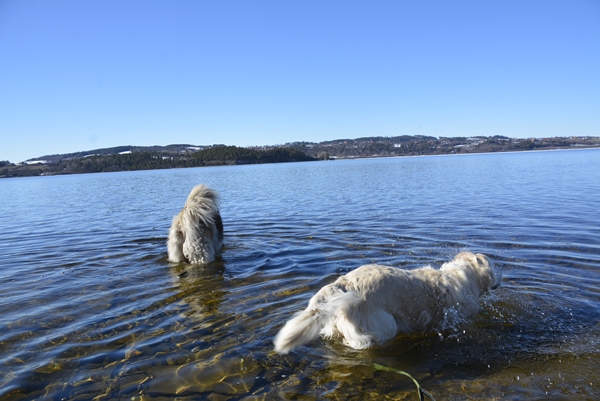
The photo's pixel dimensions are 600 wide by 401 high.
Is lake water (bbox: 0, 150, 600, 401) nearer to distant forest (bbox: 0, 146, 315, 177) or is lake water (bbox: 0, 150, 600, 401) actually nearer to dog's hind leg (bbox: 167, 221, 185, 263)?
dog's hind leg (bbox: 167, 221, 185, 263)

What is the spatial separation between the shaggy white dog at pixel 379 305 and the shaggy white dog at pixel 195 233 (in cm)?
503

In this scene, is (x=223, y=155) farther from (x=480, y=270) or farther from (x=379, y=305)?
(x=379, y=305)

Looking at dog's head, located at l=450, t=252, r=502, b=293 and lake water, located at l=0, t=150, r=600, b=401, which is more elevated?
dog's head, located at l=450, t=252, r=502, b=293

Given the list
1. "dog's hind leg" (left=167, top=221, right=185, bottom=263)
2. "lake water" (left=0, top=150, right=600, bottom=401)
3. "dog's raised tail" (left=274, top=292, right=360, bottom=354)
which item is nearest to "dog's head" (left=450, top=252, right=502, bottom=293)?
"lake water" (left=0, top=150, right=600, bottom=401)

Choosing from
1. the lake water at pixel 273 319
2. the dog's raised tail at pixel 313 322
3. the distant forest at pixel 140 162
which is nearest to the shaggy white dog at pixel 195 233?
the lake water at pixel 273 319

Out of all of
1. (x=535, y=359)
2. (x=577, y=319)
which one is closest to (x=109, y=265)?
(x=535, y=359)

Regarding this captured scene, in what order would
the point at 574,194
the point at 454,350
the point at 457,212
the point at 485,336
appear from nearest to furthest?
the point at 454,350 → the point at 485,336 → the point at 457,212 → the point at 574,194

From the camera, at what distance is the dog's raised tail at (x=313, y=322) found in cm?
427

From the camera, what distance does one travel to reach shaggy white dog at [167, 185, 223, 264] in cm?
912

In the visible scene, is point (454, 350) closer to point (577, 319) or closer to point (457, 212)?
point (577, 319)

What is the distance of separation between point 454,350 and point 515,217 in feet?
32.9

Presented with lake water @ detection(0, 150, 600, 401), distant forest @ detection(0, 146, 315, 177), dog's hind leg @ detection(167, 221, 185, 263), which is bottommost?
lake water @ detection(0, 150, 600, 401)

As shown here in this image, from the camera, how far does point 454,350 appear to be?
16.1ft

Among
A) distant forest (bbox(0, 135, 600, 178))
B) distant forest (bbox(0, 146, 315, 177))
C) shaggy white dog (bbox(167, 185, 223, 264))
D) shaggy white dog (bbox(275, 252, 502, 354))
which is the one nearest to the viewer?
shaggy white dog (bbox(275, 252, 502, 354))
